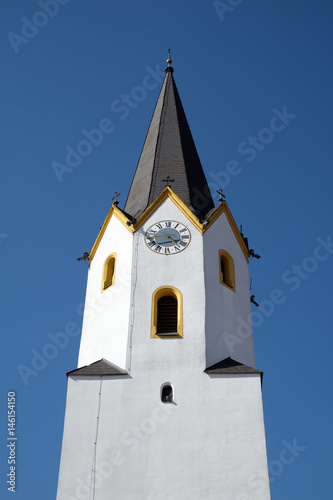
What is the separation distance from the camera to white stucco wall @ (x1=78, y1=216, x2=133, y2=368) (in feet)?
86.9

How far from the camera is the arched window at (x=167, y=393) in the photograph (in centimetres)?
2478

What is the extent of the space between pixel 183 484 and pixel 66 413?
166 inches

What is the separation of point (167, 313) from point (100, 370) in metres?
3.12

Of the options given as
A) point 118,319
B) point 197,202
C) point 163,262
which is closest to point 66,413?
point 118,319

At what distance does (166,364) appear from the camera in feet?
83.8

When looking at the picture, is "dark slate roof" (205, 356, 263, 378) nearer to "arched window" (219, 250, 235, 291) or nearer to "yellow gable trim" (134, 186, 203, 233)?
"arched window" (219, 250, 235, 291)

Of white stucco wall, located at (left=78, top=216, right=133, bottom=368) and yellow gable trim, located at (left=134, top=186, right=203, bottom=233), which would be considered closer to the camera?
white stucco wall, located at (left=78, top=216, right=133, bottom=368)

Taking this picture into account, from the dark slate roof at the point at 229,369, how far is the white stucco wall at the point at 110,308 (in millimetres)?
2823

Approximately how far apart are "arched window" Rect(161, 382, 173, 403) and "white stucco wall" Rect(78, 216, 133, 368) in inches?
58.7

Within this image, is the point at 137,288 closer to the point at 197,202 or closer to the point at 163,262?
the point at 163,262

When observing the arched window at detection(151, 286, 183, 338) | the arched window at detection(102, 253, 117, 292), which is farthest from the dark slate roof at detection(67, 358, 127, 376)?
the arched window at detection(102, 253, 117, 292)

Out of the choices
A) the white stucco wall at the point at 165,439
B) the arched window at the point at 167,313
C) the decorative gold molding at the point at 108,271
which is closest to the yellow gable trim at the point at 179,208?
the decorative gold molding at the point at 108,271

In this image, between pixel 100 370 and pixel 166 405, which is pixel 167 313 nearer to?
pixel 100 370

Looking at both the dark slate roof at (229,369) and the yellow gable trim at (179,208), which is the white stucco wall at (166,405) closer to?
the dark slate roof at (229,369)
